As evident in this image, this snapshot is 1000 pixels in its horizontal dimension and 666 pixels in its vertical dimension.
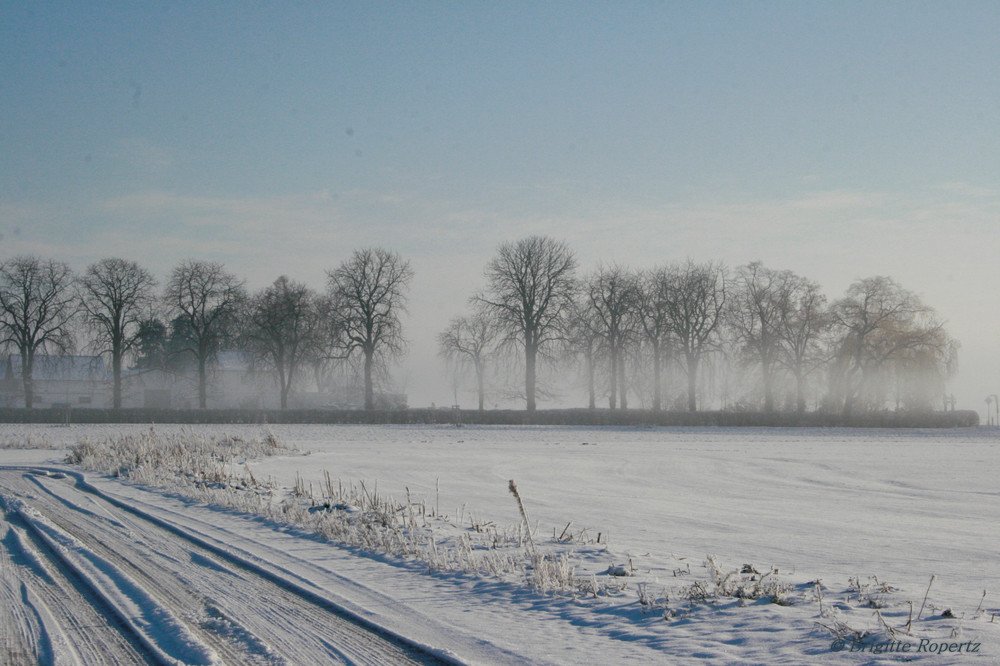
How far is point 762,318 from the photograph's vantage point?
6419 cm

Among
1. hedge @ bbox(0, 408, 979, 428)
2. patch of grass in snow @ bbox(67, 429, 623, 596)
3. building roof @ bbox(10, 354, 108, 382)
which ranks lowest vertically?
hedge @ bbox(0, 408, 979, 428)

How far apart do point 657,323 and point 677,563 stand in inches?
2289

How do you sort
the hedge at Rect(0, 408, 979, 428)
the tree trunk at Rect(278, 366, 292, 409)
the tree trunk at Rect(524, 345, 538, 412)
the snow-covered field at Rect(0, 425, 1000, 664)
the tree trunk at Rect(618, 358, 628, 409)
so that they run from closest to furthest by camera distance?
the snow-covered field at Rect(0, 425, 1000, 664) → the hedge at Rect(0, 408, 979, 428) → the tree trunk at Rect(524, 345, 538, 412) → the tree trunk at Rect(618, 358, 628, 409) → the tree trunk at Rect(278, 366, 292, 409)

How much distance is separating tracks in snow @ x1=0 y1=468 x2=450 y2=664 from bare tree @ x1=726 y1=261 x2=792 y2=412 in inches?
2291

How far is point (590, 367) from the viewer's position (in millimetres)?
67125

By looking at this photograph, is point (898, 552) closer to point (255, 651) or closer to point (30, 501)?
point (255, 651)

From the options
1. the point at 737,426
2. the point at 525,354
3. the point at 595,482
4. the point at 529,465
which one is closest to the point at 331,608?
the point at 595,482

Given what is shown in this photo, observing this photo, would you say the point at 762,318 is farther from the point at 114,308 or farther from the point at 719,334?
the point at 114,308

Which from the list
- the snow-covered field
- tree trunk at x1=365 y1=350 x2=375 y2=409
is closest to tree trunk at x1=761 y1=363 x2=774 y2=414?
tree trunk at x1=365 y1=350 x2=375 y2=409

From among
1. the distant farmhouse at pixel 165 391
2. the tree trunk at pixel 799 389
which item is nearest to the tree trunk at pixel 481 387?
the distant farmhouse at pixel 165 391

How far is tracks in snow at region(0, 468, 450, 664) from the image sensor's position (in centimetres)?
509

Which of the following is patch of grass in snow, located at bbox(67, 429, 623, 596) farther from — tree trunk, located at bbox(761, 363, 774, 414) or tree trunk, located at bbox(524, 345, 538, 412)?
tree trunk, located at bbox(761, 363, 774, 414)

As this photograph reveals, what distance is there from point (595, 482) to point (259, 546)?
33.6ft

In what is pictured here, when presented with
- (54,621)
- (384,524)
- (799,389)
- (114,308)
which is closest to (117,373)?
(114,308)
